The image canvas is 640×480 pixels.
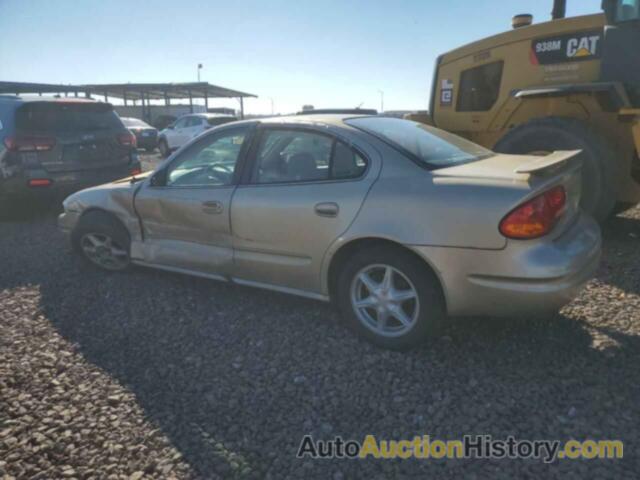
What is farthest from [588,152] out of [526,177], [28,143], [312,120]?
[28,143]

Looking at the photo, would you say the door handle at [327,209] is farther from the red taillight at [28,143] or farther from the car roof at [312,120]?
the red taillight at [28,143]

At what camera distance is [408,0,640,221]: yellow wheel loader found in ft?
15.2

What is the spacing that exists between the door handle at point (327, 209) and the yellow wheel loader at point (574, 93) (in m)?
3.05

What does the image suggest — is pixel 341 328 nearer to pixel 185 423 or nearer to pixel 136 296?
pixel 185 423

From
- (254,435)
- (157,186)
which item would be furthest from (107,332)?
(254,435)

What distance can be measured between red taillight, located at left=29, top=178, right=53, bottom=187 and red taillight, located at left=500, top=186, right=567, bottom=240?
5900 mm

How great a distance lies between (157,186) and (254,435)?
2.47m

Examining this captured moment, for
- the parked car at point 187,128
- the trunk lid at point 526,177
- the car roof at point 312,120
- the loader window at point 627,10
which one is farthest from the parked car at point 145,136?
the trunk lid at point 526,177

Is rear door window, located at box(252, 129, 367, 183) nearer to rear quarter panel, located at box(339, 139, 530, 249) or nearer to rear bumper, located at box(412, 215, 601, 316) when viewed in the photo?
rear quarter panel, located at box(339, 139, 530, 249)

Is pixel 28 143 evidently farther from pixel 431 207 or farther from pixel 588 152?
pixel 588 152

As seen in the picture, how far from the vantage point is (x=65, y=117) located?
21.1 ft

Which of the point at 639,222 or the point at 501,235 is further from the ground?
the point at 501,235

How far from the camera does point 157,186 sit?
4000 mm

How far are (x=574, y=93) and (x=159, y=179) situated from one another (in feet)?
14.1
